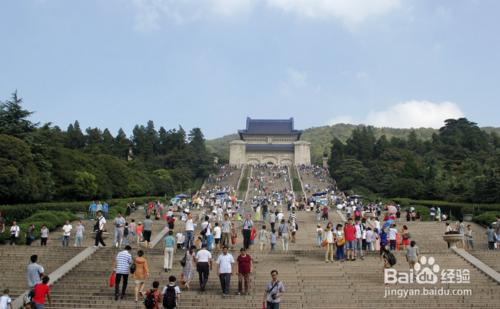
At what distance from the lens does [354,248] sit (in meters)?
15.7

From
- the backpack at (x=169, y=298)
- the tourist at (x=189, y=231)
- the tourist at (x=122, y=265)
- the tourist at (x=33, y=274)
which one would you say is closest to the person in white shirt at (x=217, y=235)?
the tourist at (x=189, y=231)

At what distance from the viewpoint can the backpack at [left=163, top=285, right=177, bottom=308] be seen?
9.55 metres

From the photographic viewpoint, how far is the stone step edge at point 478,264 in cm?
1381

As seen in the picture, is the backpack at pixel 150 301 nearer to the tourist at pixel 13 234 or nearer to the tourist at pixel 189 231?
the tourist at pixel 189 231

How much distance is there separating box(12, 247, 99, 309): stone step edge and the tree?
1639 centimetres

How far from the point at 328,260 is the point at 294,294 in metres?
3.36

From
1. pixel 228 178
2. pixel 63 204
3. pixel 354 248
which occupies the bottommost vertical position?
pixel 354 248

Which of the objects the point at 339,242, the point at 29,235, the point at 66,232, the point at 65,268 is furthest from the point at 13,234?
the point at 339,242

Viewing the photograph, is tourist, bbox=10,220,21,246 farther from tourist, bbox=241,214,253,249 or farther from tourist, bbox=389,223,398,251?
tourist, bbox=389,223,398,251

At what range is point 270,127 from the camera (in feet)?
293

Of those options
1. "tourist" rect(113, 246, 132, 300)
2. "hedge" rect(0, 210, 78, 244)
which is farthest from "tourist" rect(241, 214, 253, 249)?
"hedge" rect(0, 210, 78, 244)

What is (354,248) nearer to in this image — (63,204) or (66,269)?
(66,269)

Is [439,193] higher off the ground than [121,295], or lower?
higher

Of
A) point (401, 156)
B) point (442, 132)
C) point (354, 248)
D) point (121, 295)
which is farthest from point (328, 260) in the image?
point (442, 132)
